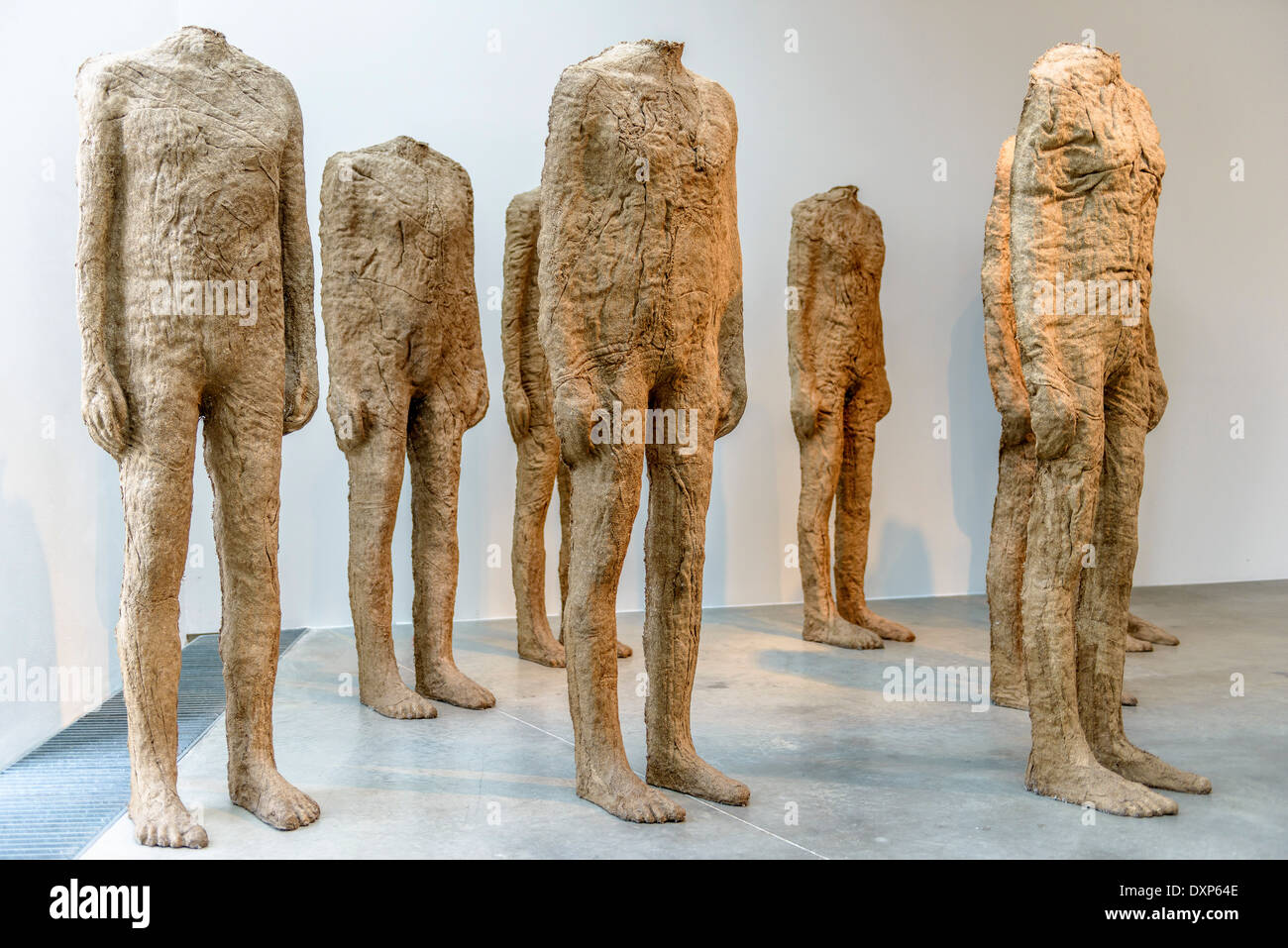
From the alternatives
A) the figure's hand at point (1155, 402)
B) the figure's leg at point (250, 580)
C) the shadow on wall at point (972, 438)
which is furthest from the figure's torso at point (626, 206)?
the shadow on wall at point (972, 438)

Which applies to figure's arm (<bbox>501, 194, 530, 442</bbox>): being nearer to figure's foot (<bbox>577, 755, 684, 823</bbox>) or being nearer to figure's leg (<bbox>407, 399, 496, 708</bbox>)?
figure's leg (<bbox>407, 399, 496, 708</bbox>)

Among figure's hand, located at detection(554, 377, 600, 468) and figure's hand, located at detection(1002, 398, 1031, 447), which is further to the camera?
figure's hand, located at detection(1002, 398, 1031, 447)

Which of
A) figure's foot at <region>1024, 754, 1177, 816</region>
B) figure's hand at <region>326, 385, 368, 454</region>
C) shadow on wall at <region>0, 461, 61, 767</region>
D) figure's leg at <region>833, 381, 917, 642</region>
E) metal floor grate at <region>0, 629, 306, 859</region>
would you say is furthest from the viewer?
figure's leg at <region>833, 381, 917, 642</region>

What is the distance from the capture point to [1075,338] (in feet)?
12.6

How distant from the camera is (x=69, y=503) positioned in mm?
5273

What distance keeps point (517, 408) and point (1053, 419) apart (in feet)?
10.1

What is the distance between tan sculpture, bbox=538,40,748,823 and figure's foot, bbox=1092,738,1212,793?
1371 mm

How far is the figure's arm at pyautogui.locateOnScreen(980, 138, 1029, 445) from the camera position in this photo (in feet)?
16.8

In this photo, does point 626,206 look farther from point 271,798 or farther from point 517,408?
point 517,408

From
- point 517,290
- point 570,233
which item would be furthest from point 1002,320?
point 517,290

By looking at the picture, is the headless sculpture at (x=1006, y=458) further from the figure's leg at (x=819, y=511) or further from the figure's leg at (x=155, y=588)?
the figure's leg at (x=155, y=588)

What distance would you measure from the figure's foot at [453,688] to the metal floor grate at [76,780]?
95cm

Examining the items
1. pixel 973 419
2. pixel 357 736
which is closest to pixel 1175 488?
pixel 973 419

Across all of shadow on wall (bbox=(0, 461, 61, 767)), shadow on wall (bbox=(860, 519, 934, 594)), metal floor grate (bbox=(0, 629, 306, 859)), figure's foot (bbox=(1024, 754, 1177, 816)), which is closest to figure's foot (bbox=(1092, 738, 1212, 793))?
figure's foot (bbox=(1024, 754, 1177, 816))
